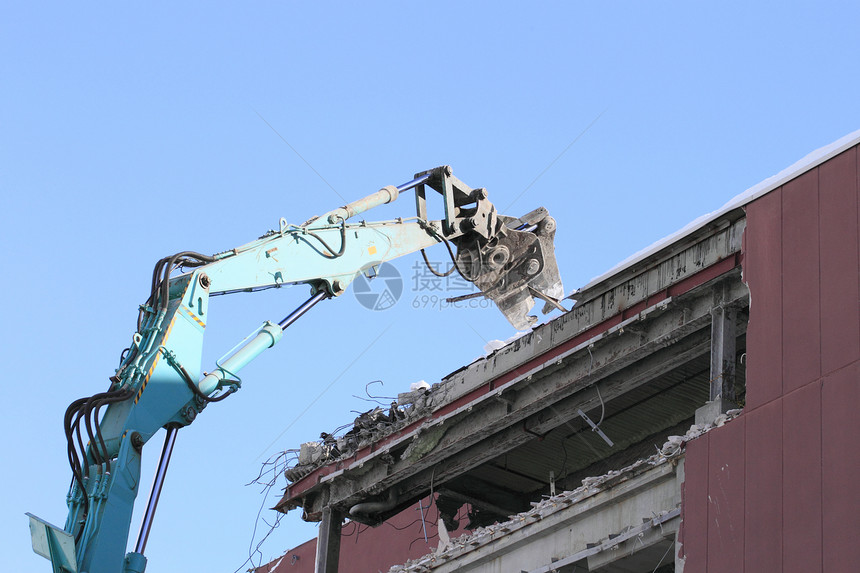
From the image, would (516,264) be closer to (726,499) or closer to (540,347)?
(540,347)

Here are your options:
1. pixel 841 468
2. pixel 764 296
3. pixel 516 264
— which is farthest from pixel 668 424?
pixel 841 468

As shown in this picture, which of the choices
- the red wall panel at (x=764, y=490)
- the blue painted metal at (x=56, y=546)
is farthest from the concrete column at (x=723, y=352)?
the blue painted metal at (x=56, y=546)

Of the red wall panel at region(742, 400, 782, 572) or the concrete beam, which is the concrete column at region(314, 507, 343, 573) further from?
the red wall panel at region(742, 400, 782, 572)

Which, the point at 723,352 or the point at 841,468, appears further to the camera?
the point at 723,352

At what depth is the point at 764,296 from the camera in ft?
48.9

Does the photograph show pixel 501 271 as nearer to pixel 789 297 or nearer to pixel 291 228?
pixel 291 228

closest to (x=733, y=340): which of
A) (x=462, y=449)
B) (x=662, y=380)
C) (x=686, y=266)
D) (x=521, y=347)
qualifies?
(x=686, y=266)

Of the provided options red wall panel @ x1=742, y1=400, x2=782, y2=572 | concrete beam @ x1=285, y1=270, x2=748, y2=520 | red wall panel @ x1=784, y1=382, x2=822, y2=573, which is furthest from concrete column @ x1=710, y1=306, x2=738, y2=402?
red wall panel @ x1=784, y1=382, x2=822, y2=573

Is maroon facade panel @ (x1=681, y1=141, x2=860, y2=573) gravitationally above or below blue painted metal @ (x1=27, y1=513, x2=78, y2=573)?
above

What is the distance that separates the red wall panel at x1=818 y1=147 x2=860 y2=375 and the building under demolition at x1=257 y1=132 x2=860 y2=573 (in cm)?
2

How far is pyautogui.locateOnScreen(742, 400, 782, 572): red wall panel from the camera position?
1341cm

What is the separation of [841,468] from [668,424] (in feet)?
21.3

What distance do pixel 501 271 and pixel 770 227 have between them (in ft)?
17.6

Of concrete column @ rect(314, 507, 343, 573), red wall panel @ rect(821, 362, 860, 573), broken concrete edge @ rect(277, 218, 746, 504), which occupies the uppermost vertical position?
broken concrete edge @ rect(277, 218, 746, 504)
